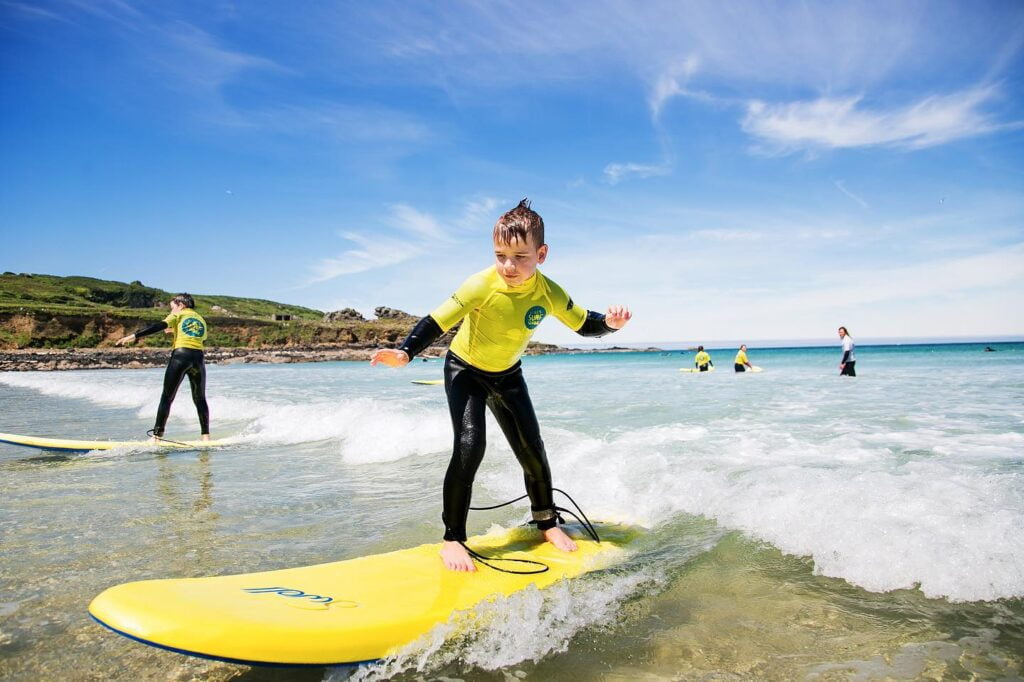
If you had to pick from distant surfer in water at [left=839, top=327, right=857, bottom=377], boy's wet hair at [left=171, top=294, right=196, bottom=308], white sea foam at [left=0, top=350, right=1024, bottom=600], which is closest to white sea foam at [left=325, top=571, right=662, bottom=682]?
white sea foam at [left=0, top=350, right=1024, bottom=600]

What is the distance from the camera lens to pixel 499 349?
3.39 meters

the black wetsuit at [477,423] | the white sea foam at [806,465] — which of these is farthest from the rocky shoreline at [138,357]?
the black wetsuit at [477,423]

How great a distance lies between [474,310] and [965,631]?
279 cm

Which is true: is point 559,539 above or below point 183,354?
below

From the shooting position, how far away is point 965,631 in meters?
2.51

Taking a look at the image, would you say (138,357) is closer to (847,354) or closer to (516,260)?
(847,354)

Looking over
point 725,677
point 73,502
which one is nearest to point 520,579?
point 725,677

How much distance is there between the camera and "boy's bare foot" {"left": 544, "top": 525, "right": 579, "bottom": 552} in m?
3.49

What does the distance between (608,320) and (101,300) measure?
123 m

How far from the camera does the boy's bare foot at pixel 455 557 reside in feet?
10.0

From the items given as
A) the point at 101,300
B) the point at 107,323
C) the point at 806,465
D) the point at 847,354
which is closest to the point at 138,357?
the point at 107,323

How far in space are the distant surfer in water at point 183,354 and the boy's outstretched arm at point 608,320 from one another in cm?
664

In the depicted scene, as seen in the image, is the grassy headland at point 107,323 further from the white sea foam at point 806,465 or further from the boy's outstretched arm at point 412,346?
the boy's outstretched arm at point 412,346

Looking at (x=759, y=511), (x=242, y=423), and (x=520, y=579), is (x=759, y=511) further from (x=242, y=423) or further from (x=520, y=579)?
(x=242, y=423)
